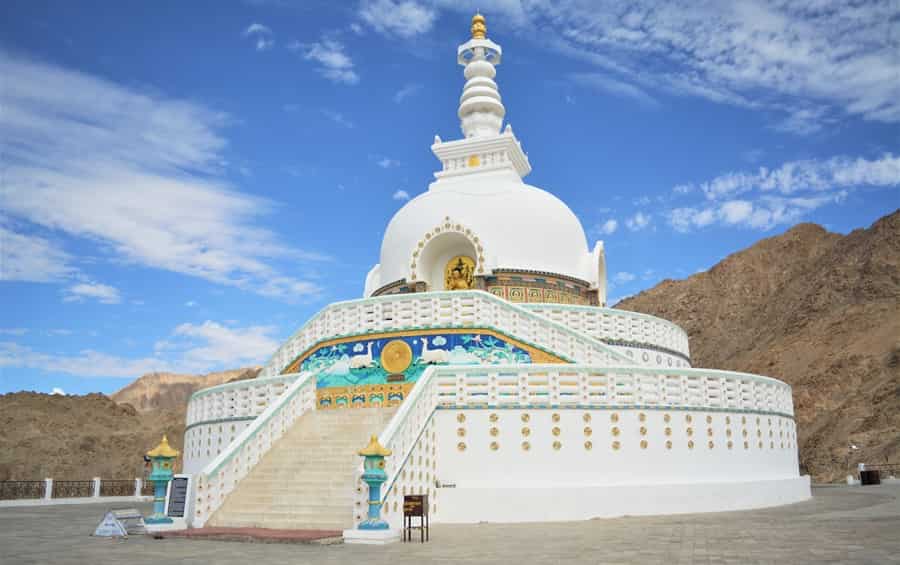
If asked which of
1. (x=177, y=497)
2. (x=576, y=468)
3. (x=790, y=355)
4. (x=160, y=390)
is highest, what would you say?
(x=160, y=390)

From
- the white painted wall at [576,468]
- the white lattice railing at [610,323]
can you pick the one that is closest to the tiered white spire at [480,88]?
the white lattice railing at [610,323]

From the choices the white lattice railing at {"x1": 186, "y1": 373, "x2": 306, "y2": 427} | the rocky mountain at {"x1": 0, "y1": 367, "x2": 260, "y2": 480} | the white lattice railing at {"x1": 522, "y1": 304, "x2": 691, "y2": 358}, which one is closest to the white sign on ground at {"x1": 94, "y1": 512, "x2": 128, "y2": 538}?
the white lattice railing at {"x1": 186, "y1": 373, "x2": 306, "y2": 427}

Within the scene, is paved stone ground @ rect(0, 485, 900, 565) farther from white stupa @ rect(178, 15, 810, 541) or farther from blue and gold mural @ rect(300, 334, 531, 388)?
blue and gold mural @ rect(300, 334, 531, 388)

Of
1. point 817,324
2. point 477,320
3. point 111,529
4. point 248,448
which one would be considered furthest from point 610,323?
point 817,324

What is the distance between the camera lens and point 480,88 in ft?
102

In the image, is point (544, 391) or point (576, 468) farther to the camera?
point (544, 391)

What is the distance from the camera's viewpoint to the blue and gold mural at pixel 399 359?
1789 cm

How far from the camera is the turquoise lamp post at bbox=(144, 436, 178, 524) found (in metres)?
13.1

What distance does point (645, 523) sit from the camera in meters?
13.7

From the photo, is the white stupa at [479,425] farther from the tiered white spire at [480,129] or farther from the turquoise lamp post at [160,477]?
the tiered white spire at [480,129]

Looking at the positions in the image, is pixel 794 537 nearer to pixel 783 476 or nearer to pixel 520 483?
pixel 520 483

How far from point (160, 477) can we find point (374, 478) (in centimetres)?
435

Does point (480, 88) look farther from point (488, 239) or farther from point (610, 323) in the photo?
point (610, 323)

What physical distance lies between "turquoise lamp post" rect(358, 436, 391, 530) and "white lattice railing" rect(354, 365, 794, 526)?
1843 millimetres
